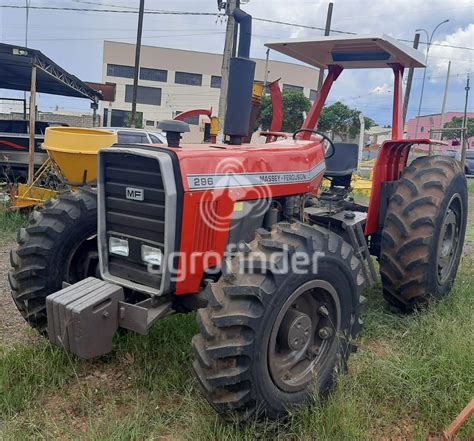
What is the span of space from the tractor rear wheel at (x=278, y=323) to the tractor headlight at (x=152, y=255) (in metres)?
0.51

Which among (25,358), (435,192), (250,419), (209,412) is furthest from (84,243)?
(435,192)

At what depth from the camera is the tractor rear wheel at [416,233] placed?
4000 mm

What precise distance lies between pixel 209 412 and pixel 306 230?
119cm

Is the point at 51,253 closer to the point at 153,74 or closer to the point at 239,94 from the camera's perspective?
the point at 239,94

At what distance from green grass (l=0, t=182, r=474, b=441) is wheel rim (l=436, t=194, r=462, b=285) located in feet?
2.61

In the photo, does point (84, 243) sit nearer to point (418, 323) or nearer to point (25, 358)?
point (25, 358)

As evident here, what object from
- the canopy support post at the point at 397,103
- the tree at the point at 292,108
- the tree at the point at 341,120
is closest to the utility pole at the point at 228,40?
the canopy support post at the point at 397,103

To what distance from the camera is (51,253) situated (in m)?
3.54

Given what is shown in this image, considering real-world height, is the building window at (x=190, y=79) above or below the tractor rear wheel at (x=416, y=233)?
above

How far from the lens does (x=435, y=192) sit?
4117 mm

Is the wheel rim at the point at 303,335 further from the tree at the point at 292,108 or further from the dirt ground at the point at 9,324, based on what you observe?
the tree at the point at 292,108

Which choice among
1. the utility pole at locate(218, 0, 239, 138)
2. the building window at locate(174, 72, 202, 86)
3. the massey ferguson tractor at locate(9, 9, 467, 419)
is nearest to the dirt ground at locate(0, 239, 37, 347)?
the massey ferguson tractor at locate(9, 9, 467, 419)

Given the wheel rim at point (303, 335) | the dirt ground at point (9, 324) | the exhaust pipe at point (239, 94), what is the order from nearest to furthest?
1. the wheel rim at point (303, 335)
2. the exhaust pipe at point (239, 94)
3. the dirt ground at point (9, 324)

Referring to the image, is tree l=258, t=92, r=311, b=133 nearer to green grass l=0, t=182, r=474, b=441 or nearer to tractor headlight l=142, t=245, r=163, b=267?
green grass l=0, t=182, r=474, b=441
